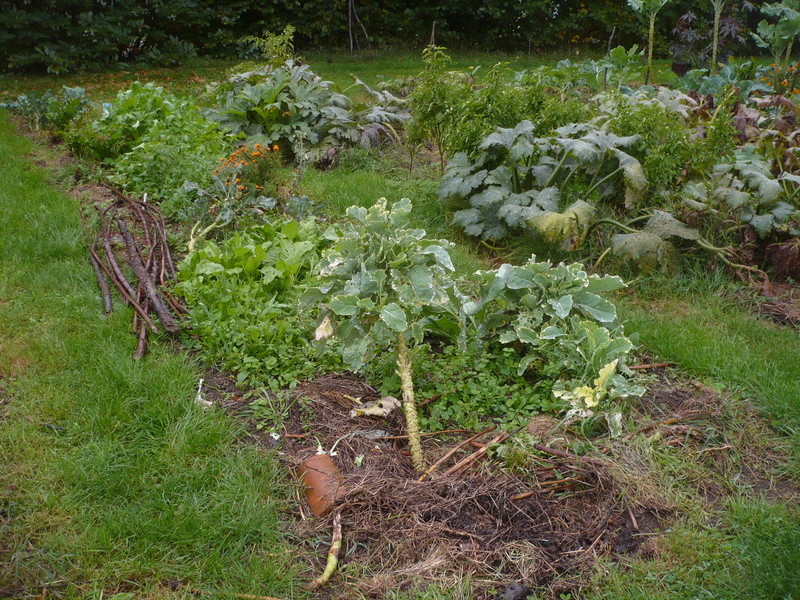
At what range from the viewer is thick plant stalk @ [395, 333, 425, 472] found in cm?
276

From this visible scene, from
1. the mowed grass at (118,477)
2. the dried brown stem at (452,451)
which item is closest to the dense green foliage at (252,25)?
the mowed grass at (118,477)

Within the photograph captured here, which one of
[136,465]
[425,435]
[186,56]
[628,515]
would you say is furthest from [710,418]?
[186,56]

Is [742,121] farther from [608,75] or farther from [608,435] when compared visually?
[608,435]

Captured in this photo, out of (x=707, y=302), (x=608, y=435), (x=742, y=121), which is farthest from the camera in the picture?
(x=742, y=121)

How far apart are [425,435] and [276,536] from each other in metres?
0.76

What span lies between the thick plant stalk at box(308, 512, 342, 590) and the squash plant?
43cm

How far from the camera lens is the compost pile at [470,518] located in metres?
2.31

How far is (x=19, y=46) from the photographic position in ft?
36.3

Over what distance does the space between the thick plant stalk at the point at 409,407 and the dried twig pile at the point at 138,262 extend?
1291 millimetres

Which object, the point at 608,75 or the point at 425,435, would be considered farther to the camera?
the point at 608,75

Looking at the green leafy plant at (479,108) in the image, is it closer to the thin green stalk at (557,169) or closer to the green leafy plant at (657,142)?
the green leafy plant at (657,142)

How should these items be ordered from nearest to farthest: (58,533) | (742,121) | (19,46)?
(58,533) → (742,121) → (19,46)

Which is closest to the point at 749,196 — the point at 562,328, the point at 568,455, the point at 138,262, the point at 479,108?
the point at 479,108

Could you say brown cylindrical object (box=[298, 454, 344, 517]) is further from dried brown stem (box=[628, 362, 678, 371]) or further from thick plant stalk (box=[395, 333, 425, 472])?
dried brown stem (box=[628, 362, 678, 371])
